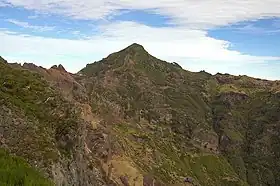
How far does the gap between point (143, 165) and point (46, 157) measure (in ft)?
550

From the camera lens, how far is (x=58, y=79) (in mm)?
174375

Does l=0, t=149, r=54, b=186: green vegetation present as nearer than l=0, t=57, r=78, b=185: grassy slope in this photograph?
Yes

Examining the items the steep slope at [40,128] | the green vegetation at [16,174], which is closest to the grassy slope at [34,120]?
the steep slope at [40,128]

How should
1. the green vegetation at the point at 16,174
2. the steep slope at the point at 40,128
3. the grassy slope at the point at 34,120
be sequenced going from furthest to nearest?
1. the grassy slope at the point at 34,120
2. the steep slope at the point at 40,128
3. the green vegetation at the point at 16,174

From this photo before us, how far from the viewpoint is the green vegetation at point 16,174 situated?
39.8ft

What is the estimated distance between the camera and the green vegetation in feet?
39.8

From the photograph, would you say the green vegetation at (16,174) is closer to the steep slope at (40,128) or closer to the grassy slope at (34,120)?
the steep slope at (40,128)

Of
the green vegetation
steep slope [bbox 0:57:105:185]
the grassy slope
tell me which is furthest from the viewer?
the grassy slope

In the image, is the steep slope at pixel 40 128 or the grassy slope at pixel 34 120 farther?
the grassy slope at pixel 34 120

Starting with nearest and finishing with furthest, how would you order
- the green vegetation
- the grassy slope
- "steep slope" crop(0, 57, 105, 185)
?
the green vegetation, "steep slope" crop(0, 57, 105, 185), the grassy slope

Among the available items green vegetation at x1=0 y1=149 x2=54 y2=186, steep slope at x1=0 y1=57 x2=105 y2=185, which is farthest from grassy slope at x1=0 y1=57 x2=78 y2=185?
green vegetation at x1=0 y1=149 x2=54 y2=186

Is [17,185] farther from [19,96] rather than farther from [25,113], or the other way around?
[19,96]

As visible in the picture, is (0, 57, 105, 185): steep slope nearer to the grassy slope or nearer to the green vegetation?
the grassy slope

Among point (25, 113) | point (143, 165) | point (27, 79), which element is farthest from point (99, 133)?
point (25, 113)
